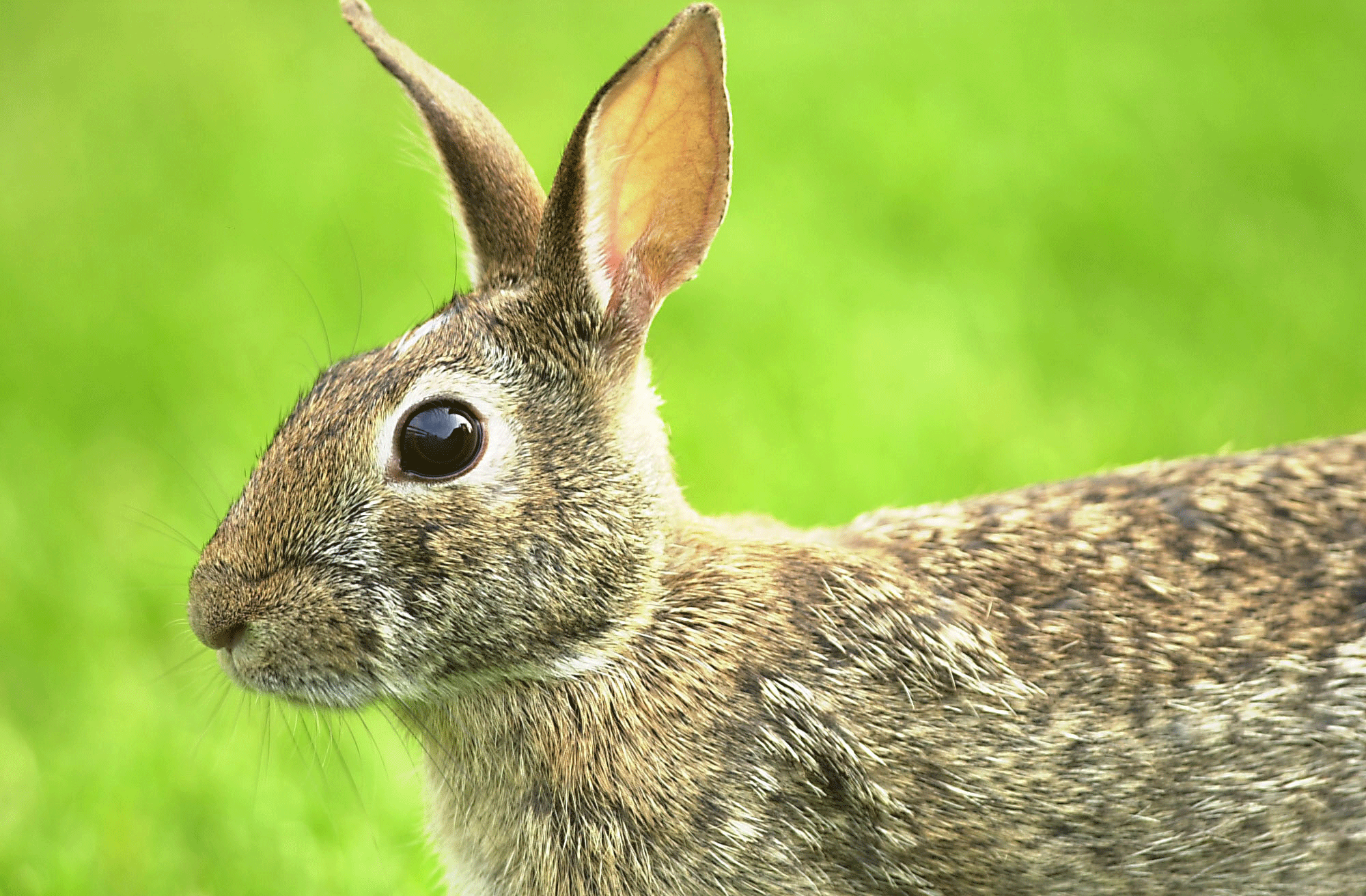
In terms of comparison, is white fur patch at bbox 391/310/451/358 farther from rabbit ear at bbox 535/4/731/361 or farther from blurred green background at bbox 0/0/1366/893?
blurred green background at bbox 0/0/1366/893

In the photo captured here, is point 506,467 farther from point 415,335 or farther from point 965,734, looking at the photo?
point 965,734

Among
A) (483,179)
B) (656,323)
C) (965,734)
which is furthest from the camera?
(656,323)

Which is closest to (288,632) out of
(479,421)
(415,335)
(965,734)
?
(479,421)

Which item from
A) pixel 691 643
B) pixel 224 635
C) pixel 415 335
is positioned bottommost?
pixel 224 635

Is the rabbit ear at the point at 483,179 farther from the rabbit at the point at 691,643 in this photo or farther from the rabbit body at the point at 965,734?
the rabbit body at the point at 965,734

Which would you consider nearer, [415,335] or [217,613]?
[217,613]

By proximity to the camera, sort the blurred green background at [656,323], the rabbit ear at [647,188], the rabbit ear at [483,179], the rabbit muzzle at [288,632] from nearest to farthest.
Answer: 1. the rabbit muzzle at [288,632]
2. the rabbit ear at [647,188]
3. the rabbit ear at [483,179]
4. the blurred green background at [656,323]

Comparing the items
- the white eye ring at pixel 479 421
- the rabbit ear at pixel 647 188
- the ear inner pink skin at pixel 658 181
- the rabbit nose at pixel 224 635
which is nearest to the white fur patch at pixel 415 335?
the white eye ring at pixel 479 421

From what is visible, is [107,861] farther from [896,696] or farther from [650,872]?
[896,696]
